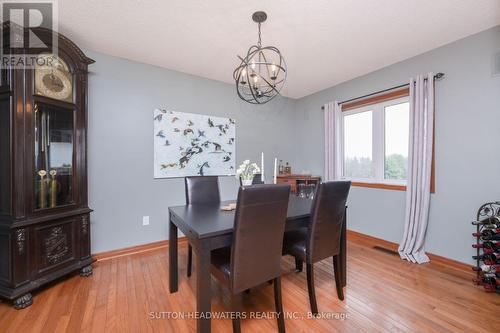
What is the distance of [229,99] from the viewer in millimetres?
3539

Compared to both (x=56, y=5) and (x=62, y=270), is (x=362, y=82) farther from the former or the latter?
(x=62, y=270)

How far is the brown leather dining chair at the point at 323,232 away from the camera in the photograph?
1.61 meters

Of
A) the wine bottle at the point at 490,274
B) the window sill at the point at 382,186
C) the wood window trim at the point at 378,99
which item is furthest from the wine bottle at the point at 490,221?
the wood window trim at the point at 378,99

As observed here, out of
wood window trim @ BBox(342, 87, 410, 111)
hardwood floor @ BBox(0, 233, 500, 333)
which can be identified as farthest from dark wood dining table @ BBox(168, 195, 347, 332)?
wood window trim @ BBox(342, 87, 410, 111)

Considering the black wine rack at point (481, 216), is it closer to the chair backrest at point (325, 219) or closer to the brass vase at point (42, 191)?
the chair backrest at point (325, 219)

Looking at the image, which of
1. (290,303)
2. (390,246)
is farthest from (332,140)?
(290,303)

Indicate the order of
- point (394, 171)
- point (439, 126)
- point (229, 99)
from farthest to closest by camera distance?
1. point (229, 99)
2. point (394, 171)
3. point (439, 126)

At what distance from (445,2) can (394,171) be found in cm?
188

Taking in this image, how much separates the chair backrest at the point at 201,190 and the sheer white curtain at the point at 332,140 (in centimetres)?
209

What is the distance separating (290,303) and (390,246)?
191cm

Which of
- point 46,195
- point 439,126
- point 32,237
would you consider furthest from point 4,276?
point 439,126

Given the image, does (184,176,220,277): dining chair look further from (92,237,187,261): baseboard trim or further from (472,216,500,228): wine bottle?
(472,216,500,228): wine bottle

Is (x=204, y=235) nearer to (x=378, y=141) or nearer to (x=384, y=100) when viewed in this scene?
(x=378, y=141)

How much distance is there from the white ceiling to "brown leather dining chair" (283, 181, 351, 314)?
1.54 metres
